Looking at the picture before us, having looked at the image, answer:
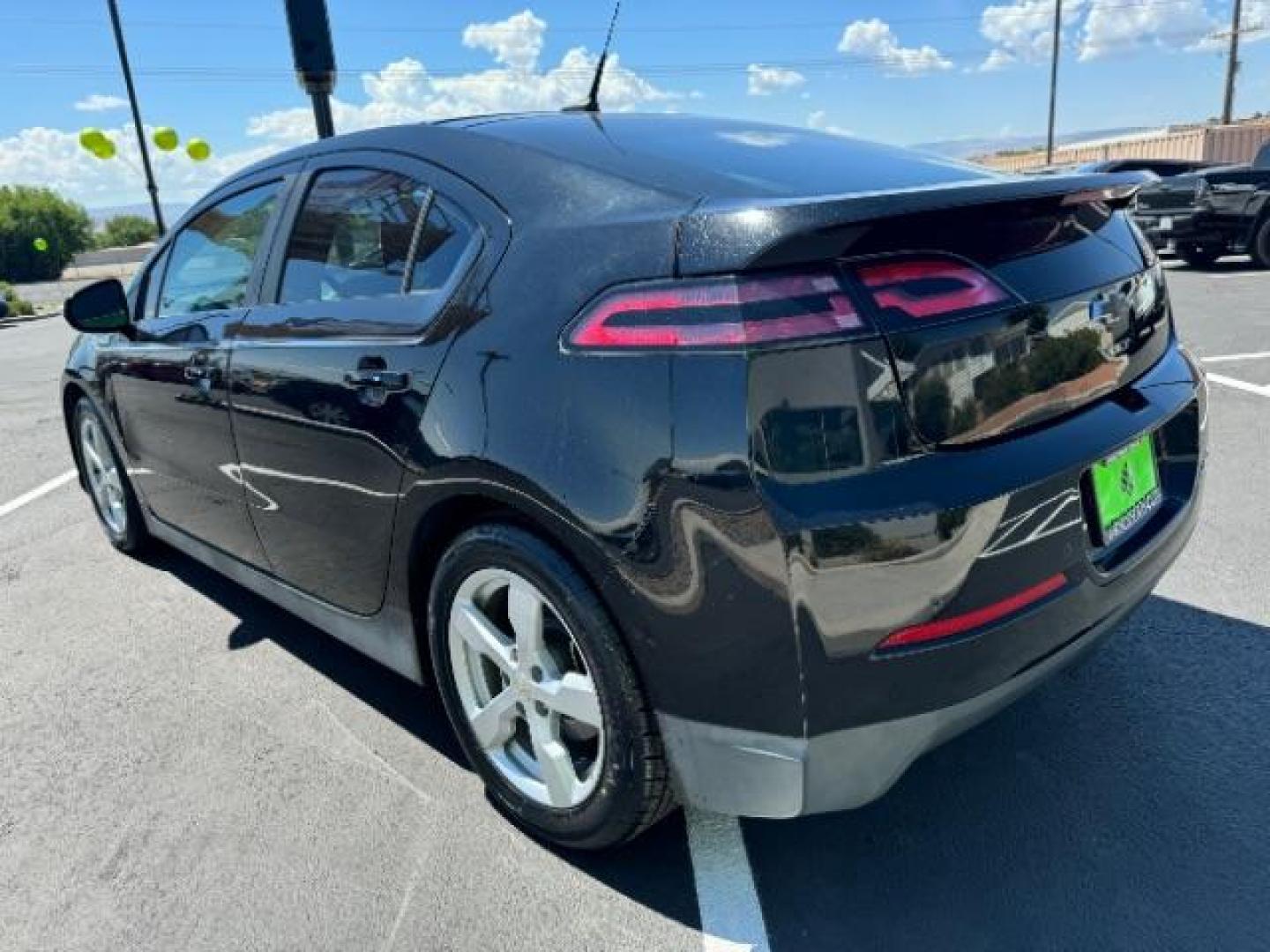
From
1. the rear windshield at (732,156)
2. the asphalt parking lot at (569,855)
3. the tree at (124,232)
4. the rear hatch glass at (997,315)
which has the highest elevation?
the rear windshield at (732,156)

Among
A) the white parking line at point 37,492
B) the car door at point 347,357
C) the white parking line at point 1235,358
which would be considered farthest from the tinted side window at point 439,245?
the white parking line at point 1235,358

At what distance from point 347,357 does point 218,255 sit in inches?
46.8

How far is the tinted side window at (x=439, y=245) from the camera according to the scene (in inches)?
87.7

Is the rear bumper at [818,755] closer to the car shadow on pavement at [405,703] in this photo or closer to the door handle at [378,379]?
the car shadow on pavement at [405,703]

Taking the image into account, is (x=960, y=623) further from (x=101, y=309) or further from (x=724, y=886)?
(x=101, y=309)

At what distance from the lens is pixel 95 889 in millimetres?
2260

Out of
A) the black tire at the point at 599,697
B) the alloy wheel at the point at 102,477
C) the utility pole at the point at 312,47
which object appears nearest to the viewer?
the black tire at the point at 599,697

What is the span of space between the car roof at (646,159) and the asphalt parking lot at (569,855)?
1.42m

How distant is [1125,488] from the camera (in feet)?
6.66

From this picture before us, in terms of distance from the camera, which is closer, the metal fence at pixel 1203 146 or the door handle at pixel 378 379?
the door handle at pixel 378 379

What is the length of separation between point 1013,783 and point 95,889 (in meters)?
2.16

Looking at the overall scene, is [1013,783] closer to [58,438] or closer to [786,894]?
[786,894]

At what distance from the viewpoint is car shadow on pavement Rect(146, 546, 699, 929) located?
7.04 feet

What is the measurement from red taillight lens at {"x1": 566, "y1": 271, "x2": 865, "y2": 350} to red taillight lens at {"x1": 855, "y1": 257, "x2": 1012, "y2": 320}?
0.23 feet
